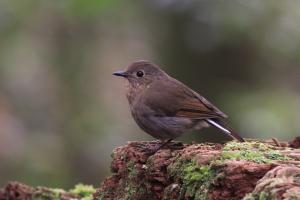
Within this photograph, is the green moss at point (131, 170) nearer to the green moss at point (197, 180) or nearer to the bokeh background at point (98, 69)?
the green moss at point (197, 180)

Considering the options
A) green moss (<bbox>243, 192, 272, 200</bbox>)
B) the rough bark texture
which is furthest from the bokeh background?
green moss (<bbox>243, 192, 272, 200</bbox>)

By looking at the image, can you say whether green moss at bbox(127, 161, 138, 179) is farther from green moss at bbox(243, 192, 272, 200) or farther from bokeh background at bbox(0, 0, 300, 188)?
bokeh background at bbox(0, 0, 300, 188)

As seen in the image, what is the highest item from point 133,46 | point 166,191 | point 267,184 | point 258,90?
point 133,46

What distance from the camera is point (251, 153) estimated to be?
3.93m

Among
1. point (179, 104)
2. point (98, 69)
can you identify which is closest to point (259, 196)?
point (179, 104)

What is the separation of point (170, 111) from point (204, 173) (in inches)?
93.5

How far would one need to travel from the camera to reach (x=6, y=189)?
557 centimetres

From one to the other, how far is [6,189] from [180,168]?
6.42ft

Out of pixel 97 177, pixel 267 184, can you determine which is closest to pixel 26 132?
pixel 97 177

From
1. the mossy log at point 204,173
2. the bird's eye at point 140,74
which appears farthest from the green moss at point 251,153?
the bird's eye at point 140,74

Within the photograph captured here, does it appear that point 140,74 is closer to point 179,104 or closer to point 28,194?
point 179,104

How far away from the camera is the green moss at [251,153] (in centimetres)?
380

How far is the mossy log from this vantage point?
327 centimetres

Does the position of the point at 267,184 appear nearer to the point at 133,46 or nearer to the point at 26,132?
the point at 26,132
